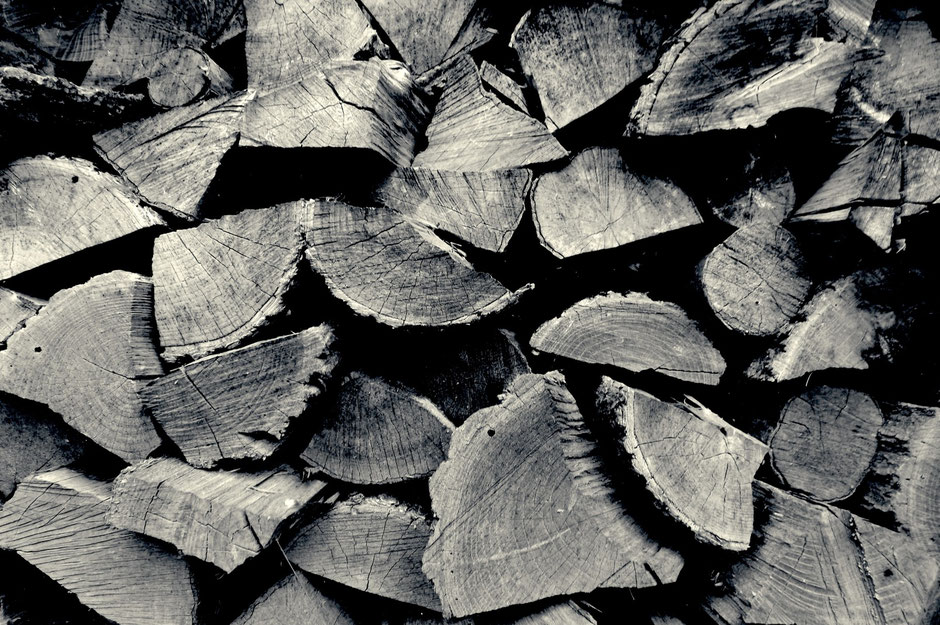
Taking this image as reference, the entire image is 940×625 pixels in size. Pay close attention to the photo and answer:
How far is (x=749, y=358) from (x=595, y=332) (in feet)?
1.46

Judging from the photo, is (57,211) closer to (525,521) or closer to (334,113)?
(334,113)

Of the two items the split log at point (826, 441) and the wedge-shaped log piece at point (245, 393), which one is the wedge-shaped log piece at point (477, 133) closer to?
the wedge-shaped log piece at point (245, 393)

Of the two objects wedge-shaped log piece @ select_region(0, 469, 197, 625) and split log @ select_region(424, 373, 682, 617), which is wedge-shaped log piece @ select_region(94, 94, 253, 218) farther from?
split log @ select_region(424, 373, 682, 617)

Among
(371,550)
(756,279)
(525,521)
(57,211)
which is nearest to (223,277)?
(57,211)

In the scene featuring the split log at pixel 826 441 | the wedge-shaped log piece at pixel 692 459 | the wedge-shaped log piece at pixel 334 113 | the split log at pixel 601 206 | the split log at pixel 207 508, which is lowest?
the split log at pixel 826 441

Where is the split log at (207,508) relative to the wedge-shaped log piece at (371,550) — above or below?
above

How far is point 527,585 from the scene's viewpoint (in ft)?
4.13

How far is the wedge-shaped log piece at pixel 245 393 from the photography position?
129cm

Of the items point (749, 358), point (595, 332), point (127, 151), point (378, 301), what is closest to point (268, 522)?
point (378, 301)

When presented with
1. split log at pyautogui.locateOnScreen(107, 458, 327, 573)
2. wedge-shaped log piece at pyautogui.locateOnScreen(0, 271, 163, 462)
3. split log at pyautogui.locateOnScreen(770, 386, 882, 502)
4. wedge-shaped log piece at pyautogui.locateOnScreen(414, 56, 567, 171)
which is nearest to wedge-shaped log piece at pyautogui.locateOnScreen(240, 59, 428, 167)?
wedge-shaped log piece at pyautogui.locateOnScreen(414, 56, 567, 171)

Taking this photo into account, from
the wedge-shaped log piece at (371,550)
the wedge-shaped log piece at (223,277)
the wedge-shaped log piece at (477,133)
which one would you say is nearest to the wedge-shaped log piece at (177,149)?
the wedge-shaped log piece at (223,277)

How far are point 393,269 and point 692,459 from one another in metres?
0.85

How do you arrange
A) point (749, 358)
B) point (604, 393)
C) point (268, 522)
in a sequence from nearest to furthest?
1. point (268, 522)
2. point (604, 393)
3. point (749, 358)

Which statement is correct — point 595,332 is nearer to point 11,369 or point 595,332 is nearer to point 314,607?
point 314,607
